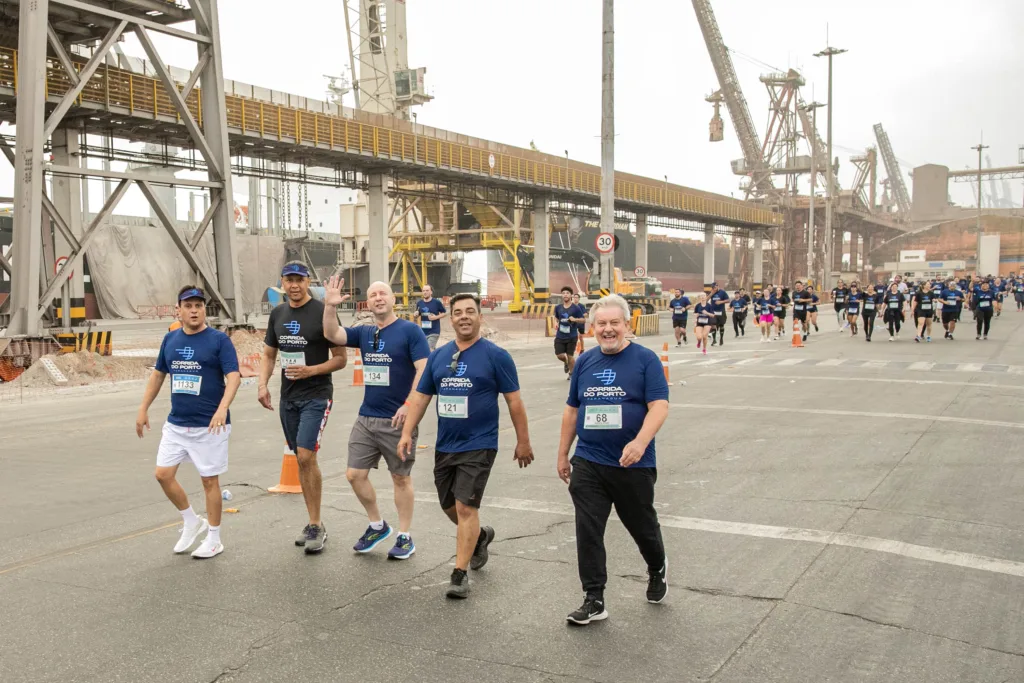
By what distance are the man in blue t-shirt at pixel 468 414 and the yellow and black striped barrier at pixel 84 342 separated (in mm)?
16755

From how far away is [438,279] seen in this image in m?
61.4

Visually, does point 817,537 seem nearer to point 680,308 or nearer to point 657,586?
point 657,586

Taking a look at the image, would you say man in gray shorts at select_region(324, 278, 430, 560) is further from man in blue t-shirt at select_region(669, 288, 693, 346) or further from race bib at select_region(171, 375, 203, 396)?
man in blue t-shirt at select_region(669, 288, 693, 346)

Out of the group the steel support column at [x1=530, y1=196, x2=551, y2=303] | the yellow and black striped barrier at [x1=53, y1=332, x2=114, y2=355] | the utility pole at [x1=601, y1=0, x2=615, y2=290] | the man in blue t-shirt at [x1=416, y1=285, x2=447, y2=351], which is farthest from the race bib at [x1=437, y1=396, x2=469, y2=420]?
the steel support column at [x1=530, y1=196, x2=551, y2=303]

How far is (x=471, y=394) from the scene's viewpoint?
16.8 feet

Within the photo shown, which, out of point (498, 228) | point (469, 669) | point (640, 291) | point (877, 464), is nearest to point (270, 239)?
point (498, 228)

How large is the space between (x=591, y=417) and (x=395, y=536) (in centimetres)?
234

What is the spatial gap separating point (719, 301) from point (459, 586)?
70.6 ft

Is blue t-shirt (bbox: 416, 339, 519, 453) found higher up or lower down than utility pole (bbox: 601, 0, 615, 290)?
lower down

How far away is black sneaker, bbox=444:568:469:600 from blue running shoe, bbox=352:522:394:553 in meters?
1.07

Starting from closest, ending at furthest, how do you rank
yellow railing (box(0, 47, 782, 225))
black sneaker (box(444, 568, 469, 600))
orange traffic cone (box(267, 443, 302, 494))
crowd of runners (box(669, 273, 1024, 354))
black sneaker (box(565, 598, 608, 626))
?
black sneaker (box(565, 598, 608, 626)) → black sneaker (box(444, 568, 469, 600)) → orange traffic cone (box(267, 443, 302, 494)) → yellow railing (box(0, 47, 782, 225)) → crowd of runners (box(669, 273, 1024, 354))

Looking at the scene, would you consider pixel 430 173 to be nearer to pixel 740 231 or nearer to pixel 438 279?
pixel 438 279

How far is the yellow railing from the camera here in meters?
22.8

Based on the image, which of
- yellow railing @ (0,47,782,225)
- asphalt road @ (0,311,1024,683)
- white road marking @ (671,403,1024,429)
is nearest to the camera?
asphalt road @ (0,311,1024,683)
